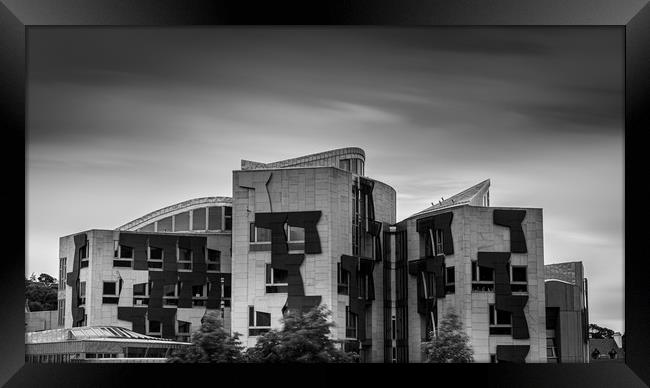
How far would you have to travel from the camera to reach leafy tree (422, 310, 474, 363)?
2689 cm

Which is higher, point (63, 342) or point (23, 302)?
point (23, 302)

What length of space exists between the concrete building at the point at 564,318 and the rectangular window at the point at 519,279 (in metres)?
1.76

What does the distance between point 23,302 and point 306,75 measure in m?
13.2

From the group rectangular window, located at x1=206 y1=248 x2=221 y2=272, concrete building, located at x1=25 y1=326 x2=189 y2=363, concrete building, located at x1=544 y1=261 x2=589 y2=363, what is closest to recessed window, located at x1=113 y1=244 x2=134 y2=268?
rectangular window, located at x1=206 y1=248 x2=221 y2=272

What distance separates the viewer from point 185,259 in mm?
30672

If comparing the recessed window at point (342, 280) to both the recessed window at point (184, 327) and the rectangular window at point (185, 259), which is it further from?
the recessed window at point (184, 327)

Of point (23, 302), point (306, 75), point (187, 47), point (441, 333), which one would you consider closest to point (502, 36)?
point (306, 75)

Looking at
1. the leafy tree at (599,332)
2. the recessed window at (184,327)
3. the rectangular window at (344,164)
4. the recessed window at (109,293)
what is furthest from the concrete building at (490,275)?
the recessed window at (109,293)

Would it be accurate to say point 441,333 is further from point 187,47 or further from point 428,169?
point 187,47

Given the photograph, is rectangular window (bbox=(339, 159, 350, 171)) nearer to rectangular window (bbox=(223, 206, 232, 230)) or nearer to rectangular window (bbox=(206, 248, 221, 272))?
rectangular window (bbox=(223, 206, 232, 230))

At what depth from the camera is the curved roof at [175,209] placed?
30.0 m

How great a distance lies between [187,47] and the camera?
21078mm
